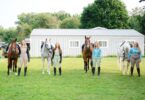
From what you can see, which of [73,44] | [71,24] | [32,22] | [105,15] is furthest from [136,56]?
[32,22]

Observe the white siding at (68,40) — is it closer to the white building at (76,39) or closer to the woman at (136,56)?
the white building at (76,39)

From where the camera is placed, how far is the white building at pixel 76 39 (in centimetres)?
5006

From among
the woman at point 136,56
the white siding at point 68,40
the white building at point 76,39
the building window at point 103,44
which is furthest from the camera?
the building window at point 103,44

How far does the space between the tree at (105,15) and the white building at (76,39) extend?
2516cm

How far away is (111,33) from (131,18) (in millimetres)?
38411

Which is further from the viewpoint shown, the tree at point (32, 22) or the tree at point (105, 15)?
the tree at point (32, 22)

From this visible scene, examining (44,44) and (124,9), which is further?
(124,9)

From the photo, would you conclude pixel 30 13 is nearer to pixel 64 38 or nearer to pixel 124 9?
pixel 124 9

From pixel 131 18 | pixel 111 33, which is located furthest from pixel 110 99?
pixel 131 18

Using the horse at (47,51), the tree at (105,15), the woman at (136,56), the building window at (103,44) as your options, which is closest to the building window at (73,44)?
the building window at (103,44)

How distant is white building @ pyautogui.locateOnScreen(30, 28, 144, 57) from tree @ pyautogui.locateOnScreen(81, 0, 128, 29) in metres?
25.2

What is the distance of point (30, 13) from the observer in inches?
4902

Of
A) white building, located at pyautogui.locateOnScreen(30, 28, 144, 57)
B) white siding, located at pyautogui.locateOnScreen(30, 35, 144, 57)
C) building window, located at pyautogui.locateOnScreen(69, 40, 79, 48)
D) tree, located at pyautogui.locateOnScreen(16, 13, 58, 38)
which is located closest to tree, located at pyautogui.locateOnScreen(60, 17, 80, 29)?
tree, located at pyautogui.locateOnScreen(16, 13, 58, 38)

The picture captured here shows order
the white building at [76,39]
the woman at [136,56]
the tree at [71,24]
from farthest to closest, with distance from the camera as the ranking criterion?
the tree at [71,24], the white building at [76,39], the woman at [136,56]
